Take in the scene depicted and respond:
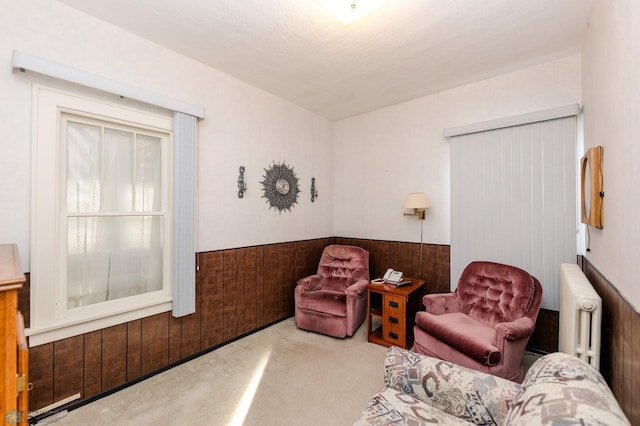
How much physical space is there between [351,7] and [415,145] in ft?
6.62

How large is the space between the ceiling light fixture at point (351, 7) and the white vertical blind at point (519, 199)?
1845 millimetres

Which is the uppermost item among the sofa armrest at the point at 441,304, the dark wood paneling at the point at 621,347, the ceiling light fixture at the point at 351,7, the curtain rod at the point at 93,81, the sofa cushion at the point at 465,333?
the ceiling light fixture at the point at 351,7

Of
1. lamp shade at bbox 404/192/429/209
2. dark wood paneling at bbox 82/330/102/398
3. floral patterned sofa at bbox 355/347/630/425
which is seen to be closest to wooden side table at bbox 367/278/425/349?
lamp shade at bbox 404/192/429/209

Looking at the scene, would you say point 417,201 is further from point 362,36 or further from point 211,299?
point 211,299

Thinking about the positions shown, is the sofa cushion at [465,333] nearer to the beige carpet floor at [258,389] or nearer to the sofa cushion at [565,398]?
the beige carpet floor at [258,389]

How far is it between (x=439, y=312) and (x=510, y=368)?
72 cm

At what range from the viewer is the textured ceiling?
6.75 ft

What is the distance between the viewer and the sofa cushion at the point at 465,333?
204 centimetres

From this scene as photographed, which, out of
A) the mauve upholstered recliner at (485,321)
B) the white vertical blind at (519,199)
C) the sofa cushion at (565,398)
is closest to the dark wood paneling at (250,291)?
the mauve upholstered recliner at (485,321)

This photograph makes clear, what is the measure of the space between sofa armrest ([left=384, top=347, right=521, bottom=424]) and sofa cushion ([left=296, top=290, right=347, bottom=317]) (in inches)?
60.4

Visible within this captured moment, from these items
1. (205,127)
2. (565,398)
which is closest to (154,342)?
(205,127)

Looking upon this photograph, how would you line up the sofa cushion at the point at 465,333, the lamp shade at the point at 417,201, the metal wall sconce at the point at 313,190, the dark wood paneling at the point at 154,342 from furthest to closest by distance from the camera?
the metal wall sconce at the point at 313,190, the lamp shade at the point at 417,201, the dark wood paneling at the point at 154,342, the sofa cushion at the point at 465,333

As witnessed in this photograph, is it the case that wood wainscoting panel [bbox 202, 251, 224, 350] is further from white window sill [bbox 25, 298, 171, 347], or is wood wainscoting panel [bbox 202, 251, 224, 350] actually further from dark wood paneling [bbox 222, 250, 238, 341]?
white window sill [bbox 25, 298, 171, 347]

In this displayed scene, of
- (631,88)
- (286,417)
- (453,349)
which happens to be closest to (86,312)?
(286,417)
